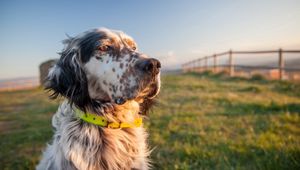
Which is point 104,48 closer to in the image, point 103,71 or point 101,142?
point 103,71

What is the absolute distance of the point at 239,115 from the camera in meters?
5.81

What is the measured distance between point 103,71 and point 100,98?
30 cm

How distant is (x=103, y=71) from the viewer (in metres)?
2.46

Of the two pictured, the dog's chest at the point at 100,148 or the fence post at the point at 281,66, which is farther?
the fence post at the point at 281,66

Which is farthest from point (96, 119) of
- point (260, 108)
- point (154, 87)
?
point (260, 108)

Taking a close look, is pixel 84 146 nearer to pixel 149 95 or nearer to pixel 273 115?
pixel 149 95

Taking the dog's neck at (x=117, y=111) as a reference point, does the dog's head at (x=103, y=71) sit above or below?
above

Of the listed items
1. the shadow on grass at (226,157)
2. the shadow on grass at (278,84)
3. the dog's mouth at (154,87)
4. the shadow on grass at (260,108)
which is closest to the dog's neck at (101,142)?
the dog's mouth at (154,87)

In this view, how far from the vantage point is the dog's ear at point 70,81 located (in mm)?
2586

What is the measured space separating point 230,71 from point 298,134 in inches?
515

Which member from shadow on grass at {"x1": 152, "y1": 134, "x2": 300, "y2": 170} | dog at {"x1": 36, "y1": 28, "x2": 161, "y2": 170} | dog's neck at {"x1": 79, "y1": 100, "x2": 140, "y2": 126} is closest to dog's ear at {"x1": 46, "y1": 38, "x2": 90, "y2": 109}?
dog at {"x1": 36, "y1": 28, "x2": 161, "y2": 170}

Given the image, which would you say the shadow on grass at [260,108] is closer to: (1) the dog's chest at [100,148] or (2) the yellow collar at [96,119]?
(1) the dog's chest at [100,148]

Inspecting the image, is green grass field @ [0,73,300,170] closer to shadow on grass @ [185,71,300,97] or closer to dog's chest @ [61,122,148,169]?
dog's chest @ [61,122,148,169]

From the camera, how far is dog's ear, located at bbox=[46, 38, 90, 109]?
259 centimetres
